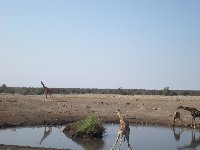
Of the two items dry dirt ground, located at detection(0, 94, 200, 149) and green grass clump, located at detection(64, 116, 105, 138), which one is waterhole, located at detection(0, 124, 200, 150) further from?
dry dirt ground, located at detection(0, 94, 200, 149)

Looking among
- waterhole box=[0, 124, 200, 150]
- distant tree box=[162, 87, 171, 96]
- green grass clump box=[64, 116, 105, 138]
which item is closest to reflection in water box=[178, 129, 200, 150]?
waterhole box=[0, 124, 200, 150]

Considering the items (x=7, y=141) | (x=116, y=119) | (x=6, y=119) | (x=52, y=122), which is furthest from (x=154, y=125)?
(x=7, y=141)

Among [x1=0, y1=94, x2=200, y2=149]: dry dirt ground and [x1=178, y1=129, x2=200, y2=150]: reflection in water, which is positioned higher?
[x1=0, y1=94, x2=200, y2=149]: dry dirt ground

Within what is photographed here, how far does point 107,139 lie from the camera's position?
23.0 metres

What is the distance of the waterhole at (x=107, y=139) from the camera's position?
68.6ft

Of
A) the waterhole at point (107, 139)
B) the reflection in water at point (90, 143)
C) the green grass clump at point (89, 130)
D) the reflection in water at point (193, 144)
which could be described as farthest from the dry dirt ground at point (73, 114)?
the reflection in water at point (90, 143)

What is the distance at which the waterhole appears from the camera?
68.6 ft

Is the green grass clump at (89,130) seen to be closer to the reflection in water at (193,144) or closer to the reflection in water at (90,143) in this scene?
the reflection in water at (90,143)

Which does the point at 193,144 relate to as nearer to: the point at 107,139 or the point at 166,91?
the point at 107,139

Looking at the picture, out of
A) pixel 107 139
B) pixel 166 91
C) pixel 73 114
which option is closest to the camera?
pixel 107 139

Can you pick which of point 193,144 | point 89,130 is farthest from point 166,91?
point 89,130

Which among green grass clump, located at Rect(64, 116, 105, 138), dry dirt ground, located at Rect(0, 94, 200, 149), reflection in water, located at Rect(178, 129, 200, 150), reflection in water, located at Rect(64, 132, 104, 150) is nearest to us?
reflection in water, located at Rect(64, 132, 104, 150)

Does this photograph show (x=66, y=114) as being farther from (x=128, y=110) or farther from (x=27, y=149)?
(x=27, y=149)

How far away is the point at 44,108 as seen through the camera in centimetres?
3712
